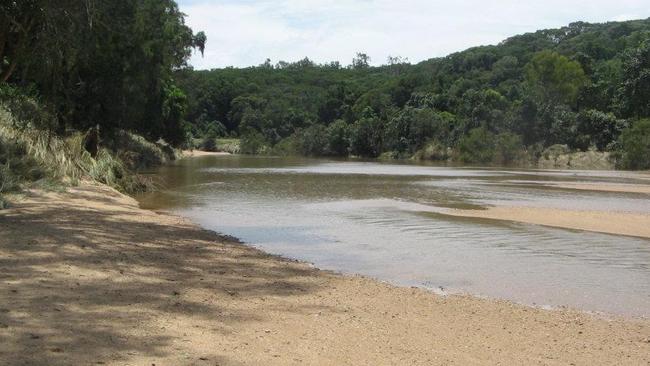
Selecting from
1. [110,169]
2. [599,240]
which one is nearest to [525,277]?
[599,240]

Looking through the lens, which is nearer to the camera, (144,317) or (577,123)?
(144,317)

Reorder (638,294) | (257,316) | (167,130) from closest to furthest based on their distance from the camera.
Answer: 1. (257,316)
2. (638,294)
3. (167,130)

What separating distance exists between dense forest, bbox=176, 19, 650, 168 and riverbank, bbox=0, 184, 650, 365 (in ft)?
171

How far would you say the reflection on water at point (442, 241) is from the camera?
1030 cm

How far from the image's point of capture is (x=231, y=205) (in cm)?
2208

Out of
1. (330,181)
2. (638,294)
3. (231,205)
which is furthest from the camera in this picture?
(330,181)

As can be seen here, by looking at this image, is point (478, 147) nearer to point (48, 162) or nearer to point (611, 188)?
point (611, 188)

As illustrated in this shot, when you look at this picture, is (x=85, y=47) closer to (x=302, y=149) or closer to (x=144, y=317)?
(x=144, y=317)

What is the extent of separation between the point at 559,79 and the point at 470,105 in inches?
420

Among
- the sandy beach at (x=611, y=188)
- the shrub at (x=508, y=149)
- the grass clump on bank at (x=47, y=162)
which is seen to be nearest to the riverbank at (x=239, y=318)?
the grass clump on bank at (x=47, y=162)

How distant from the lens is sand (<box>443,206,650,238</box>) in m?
17.2

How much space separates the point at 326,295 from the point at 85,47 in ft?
33.6

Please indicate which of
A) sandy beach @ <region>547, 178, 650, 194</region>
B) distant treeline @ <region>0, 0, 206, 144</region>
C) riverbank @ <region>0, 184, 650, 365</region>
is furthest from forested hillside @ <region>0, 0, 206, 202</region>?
sandy beach @ <region>547, 178, 650, 194</region>

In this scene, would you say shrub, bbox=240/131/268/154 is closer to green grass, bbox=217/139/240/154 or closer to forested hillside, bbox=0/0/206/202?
green grass, bbox=217/139/240/154
